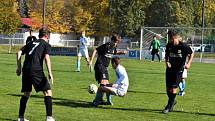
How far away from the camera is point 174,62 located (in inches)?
471

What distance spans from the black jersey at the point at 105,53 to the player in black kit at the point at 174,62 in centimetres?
155

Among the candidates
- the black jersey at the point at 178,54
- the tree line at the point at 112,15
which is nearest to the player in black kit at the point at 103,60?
the black jersey at the point at 178,54

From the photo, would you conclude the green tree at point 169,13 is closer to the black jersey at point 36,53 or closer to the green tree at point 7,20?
the green tree at point 7,20

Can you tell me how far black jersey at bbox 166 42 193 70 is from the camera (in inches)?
467

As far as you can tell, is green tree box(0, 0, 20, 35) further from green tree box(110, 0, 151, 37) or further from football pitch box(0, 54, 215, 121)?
football pitch box(0, 54, 215, 121)

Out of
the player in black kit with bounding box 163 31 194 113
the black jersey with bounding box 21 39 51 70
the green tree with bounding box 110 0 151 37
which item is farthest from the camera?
the green tree with bounding box 110 0 151 37

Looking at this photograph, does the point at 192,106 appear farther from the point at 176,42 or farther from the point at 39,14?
the point at 39,14

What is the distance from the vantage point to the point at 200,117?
1126cm

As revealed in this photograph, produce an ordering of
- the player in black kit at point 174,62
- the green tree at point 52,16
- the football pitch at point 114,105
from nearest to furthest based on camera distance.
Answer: the football pitch at point 114,105 < the player in black kit at point 174,62 < the green tree at point 52,16

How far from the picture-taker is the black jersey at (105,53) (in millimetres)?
12742

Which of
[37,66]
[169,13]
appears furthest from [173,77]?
[169,13]

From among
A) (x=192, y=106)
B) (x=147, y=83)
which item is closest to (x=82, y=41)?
Result: (x=147, y=83)

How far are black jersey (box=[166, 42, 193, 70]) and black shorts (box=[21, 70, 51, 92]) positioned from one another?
11.4 feet

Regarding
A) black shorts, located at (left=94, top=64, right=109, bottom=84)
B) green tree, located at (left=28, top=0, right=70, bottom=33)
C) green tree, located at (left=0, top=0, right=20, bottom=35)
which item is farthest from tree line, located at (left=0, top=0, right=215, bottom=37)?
black shorts, located at (left=94, top=64, right=109, bottom=84)
